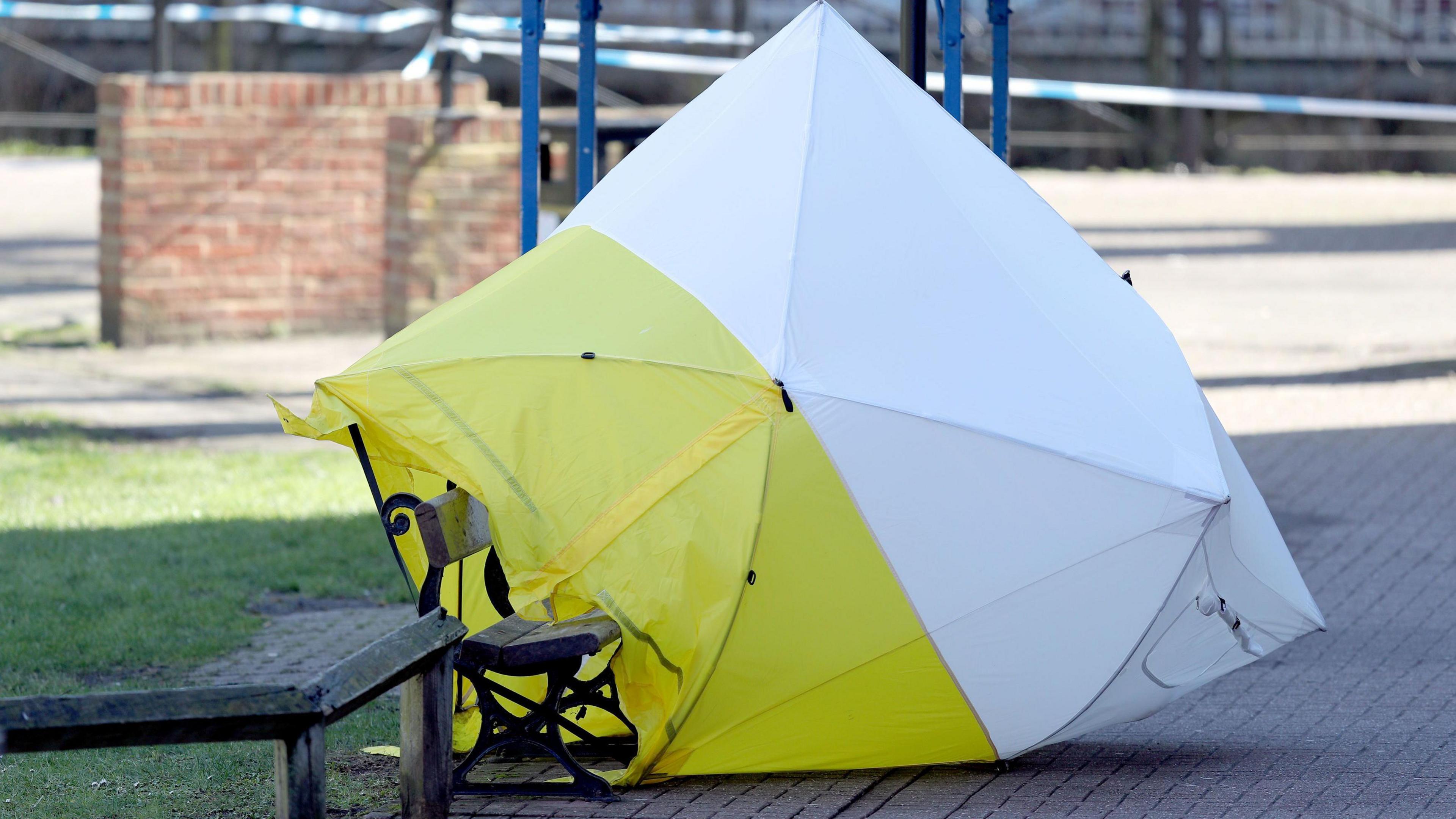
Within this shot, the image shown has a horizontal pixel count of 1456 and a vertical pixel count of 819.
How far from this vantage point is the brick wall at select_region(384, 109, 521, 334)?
10.7 metres

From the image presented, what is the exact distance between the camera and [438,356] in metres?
4.53

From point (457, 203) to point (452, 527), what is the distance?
21.6ft

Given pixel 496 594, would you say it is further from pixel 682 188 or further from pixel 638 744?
pixel 682 188

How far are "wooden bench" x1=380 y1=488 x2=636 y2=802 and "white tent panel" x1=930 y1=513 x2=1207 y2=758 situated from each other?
93 centimetres

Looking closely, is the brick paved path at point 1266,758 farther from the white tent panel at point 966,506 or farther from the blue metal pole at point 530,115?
the blue metal pole at point 530,115

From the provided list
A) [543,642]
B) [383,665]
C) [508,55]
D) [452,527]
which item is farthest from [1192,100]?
[383,665]

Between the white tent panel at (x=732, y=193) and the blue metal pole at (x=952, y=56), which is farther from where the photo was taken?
the blue metal pole at (x=952, y=56)

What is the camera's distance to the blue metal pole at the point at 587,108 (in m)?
6.93

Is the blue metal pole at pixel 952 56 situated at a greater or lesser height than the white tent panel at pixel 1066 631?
greater

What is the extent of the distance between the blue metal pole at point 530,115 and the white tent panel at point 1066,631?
294 centimetres

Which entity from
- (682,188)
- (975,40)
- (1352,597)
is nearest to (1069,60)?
(975,40)

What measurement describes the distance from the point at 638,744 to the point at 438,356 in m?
1.19

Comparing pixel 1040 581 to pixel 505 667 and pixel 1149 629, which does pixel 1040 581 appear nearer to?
pixel 1149 629

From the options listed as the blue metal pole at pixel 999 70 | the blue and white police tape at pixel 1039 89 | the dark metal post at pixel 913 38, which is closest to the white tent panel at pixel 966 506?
the dark metal post at pixel 913 38
